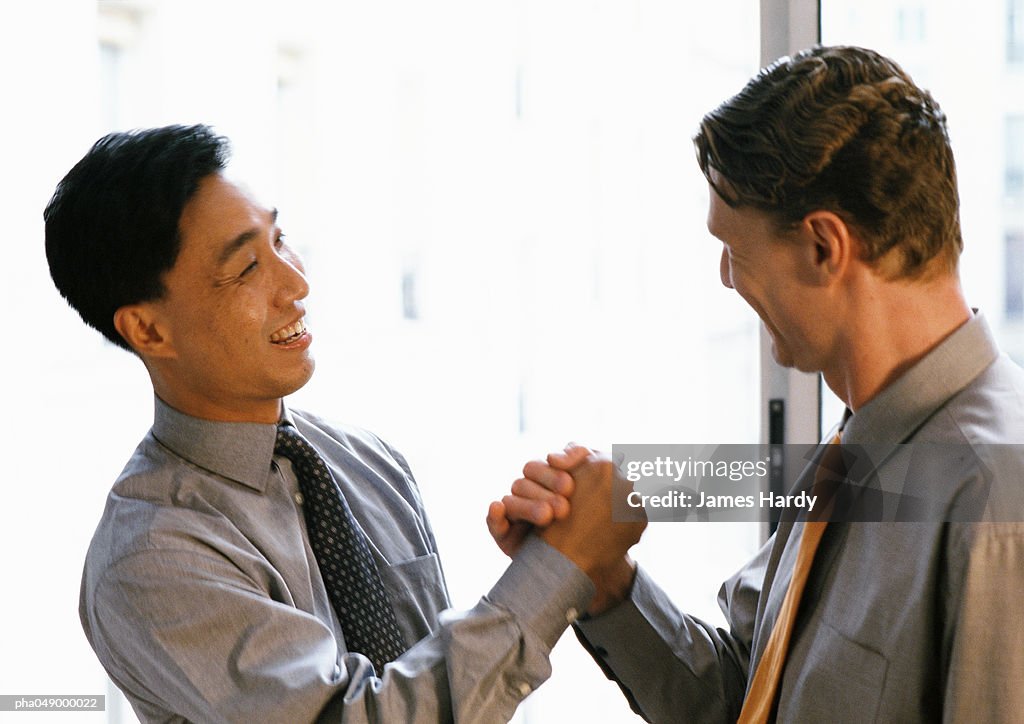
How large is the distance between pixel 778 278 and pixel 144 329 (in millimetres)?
862

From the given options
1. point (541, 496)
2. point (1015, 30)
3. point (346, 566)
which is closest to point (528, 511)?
point (541, 496)

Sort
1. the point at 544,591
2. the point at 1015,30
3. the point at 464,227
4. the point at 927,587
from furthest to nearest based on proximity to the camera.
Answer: the point at 464,227
the point at 1015,30
the point at 544,591
the point at 927,587

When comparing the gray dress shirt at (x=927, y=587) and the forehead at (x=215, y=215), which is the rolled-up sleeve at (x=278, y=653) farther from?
the forehead at (x=215, y=215)

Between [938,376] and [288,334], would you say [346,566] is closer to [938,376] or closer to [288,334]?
[288,334]

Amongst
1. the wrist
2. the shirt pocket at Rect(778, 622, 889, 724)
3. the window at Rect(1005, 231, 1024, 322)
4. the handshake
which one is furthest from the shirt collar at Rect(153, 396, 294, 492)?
the window at Rect(1005, 231, 1024, 322)

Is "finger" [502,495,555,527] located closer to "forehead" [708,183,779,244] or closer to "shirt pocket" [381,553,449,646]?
"shirt pocket" [381,553,449,646]

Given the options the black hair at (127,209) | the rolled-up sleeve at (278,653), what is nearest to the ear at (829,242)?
the rolled-up sleeve at (278,653)

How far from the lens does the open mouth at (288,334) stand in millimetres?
1521

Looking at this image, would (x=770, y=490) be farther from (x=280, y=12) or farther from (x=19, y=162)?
(x=19, y=162)

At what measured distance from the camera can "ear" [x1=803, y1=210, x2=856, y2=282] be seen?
123cm

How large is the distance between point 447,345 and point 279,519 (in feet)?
3.77

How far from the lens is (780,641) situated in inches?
49.9

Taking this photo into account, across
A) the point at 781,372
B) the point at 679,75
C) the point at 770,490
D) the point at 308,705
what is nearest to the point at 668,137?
the point at 679,75

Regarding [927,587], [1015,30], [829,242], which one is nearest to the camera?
[927,587]
